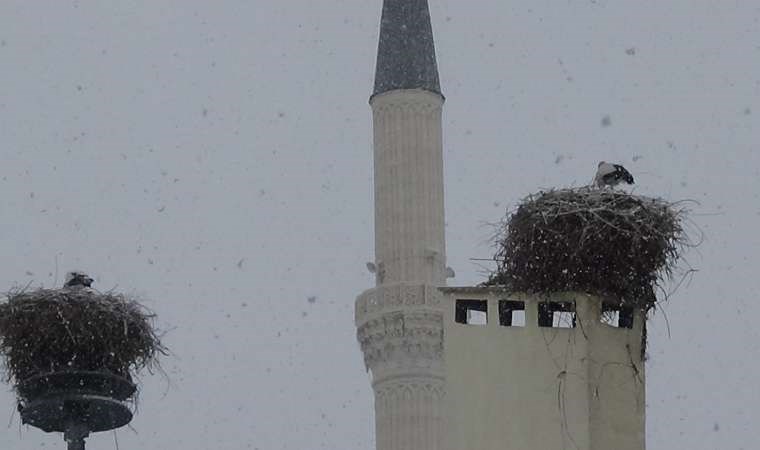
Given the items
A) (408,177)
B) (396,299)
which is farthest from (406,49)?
(396,299)

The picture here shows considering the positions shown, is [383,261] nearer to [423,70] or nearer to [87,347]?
[423,70]

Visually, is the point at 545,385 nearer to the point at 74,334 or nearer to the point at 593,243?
the point at 593,243

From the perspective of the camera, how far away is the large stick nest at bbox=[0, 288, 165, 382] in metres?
22.9

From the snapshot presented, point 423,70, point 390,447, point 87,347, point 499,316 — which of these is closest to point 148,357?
point 87,347

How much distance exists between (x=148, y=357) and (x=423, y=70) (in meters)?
15.7

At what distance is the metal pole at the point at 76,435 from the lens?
2181 cm

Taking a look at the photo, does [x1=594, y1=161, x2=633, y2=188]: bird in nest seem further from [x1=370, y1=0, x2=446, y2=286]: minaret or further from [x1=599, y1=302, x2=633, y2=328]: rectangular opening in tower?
[x1=370, y1=0, x2=446, y2=286]: minaret

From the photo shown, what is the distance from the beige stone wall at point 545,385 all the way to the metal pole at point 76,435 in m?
2.93

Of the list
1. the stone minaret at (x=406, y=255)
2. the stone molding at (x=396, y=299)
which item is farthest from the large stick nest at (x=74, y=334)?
the stone molding at (x=396, y=299)

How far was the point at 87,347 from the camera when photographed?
75.0ft

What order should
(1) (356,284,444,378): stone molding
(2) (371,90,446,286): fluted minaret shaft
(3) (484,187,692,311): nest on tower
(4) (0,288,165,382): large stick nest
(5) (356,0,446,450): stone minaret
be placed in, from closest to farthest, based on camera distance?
(3) (484,187,692,311): nest on tower
(4) (0,288,165,382): large stick nest
(5) (356,0,446,450): stone minaret
(1) (356,284,444,378): stone molding
(2) (371,90,446,286): fluted minaret shaft

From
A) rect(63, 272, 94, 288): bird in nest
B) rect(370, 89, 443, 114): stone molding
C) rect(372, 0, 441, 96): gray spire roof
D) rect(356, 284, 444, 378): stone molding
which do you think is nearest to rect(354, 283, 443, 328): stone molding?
rect(356, 284, 444, 378): stone molding

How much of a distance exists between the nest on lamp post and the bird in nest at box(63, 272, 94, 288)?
143mm

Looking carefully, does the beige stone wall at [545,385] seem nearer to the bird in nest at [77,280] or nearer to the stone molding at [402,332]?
the bird in nest at [77,280]
